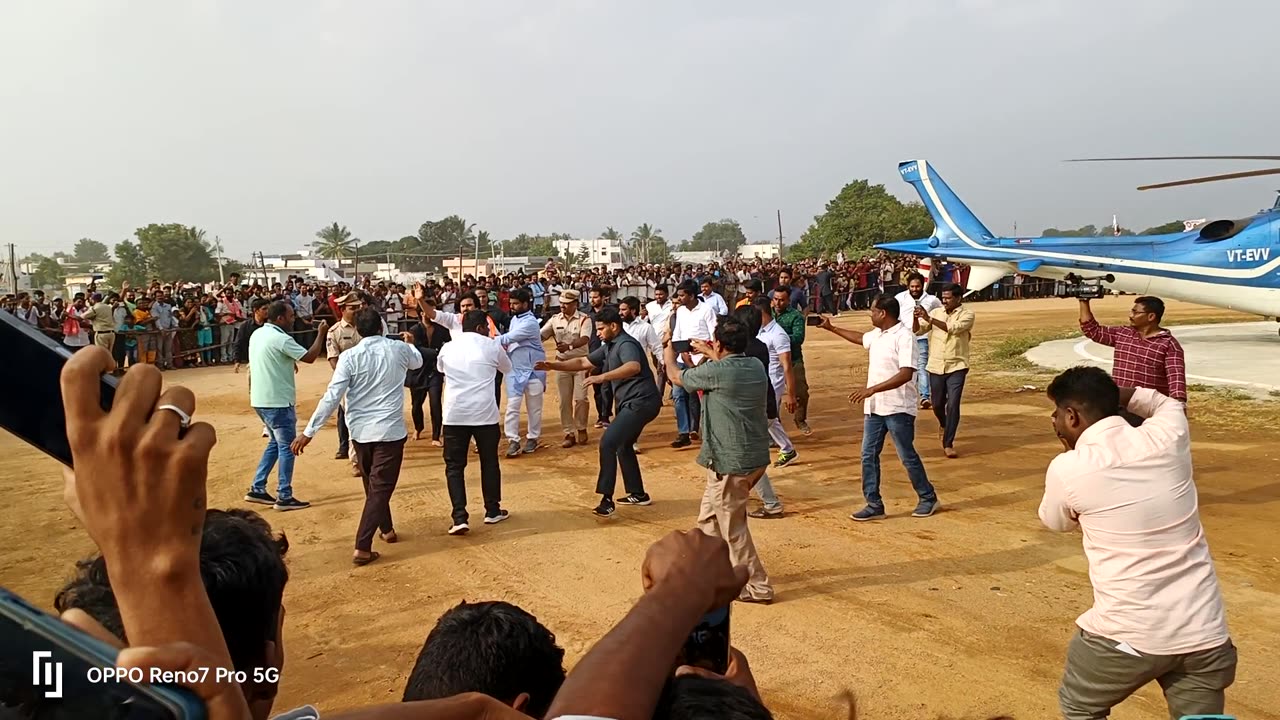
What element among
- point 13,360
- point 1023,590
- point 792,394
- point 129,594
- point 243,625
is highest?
point 13,360

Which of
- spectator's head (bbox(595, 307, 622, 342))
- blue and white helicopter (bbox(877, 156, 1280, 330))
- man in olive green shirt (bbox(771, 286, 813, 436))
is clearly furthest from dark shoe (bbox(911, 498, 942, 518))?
blue and white helicopter (bbox(877, 156, 1280, 330))

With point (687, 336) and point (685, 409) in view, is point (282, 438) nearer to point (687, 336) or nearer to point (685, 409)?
point (685, 409)

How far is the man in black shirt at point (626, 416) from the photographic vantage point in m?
7.02

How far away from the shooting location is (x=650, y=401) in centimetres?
721

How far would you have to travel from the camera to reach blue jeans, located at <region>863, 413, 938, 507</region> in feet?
21.6

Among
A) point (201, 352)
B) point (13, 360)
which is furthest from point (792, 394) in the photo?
point (201, 352)

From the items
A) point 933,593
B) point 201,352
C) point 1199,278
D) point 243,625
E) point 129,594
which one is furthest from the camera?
point 201,352

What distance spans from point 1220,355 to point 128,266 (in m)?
61.4

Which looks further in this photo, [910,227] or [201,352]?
[910,227]

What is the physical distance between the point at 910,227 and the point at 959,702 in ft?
187

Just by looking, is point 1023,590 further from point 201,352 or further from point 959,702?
point 201,352

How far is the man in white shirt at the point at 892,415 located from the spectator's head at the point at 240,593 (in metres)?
5.43

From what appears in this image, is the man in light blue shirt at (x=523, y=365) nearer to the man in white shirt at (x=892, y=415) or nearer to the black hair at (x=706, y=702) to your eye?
the man in white shirt at (x=892, y=415)

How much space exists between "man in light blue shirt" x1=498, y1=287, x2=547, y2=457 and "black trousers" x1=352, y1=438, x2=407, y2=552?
305cm
